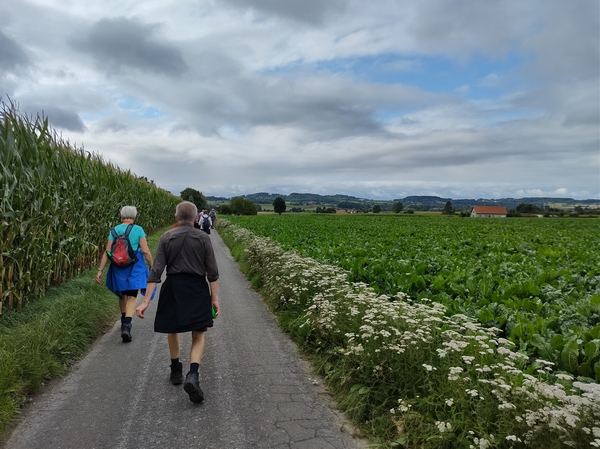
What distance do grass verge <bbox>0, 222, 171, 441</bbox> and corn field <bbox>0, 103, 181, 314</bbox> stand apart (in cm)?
43

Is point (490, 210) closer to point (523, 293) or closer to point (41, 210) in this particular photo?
point (523, 293)

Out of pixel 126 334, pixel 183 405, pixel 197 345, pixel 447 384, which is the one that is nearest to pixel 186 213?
pixel 197 345

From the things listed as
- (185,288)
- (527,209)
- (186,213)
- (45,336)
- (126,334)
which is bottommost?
(126,334)

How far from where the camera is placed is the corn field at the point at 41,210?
5715 mm

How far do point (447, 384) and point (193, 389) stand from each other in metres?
2.39

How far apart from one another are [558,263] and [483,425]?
8.73 meters

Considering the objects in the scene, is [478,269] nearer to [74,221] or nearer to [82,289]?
[82,289]

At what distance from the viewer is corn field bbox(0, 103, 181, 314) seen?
5715 mm

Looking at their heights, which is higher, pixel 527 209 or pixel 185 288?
pixel 527 209

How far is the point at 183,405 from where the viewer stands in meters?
3.92

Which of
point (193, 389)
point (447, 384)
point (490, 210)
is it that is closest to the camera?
point (447, 384)

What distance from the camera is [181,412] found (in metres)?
3.77

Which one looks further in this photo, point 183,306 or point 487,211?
point 487,211

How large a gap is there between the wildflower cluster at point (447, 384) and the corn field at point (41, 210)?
4.49 meters
